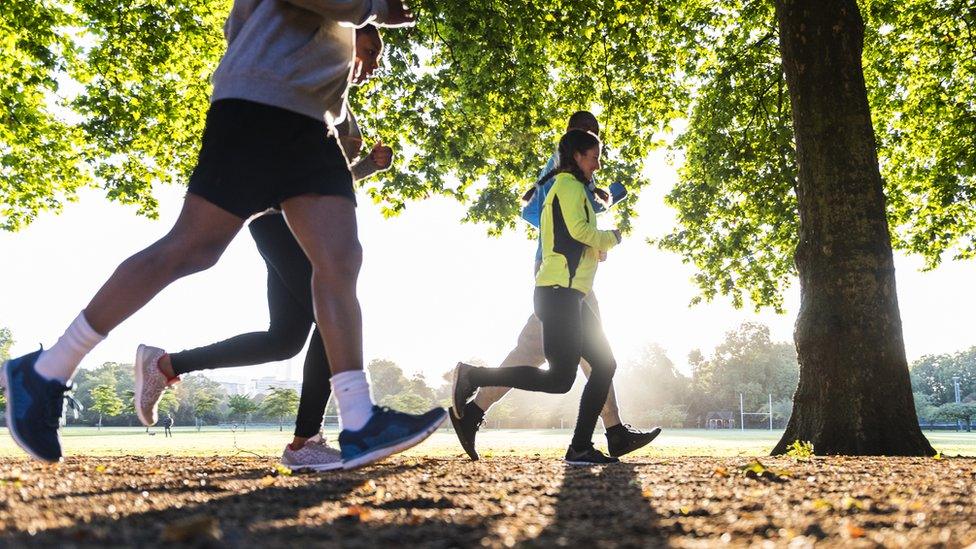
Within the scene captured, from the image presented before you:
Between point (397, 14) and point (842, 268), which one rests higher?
point (397, 14)

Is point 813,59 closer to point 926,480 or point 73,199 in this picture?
point 926,480

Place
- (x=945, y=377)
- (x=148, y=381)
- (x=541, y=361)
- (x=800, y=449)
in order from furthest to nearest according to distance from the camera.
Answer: (x=945, y=377), (x=800, y=449), (x=541, y=361), (x=148, y=381)

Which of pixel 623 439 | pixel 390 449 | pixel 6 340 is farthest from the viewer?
pixel 6 340

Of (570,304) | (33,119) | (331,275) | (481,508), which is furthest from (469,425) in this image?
(33,119)

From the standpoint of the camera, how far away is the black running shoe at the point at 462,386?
5398mm

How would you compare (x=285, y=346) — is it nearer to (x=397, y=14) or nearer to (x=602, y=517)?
(x=397, y=14)

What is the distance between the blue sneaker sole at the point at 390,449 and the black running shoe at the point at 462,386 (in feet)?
7.61

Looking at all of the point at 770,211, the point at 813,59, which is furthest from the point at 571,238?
the point at 770,211

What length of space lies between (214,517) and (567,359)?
3.03 metres

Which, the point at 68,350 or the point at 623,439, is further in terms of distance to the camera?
the point at 623,439

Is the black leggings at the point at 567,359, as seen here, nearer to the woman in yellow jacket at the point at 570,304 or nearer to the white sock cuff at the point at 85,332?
the woman in yellow jacket at the point at 570,304

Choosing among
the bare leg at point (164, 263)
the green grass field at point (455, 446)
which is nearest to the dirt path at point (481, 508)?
the bare leg at point (164, 263)

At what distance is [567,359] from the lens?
496 centimetres

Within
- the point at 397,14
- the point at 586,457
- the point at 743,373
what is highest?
the point at 743,373
